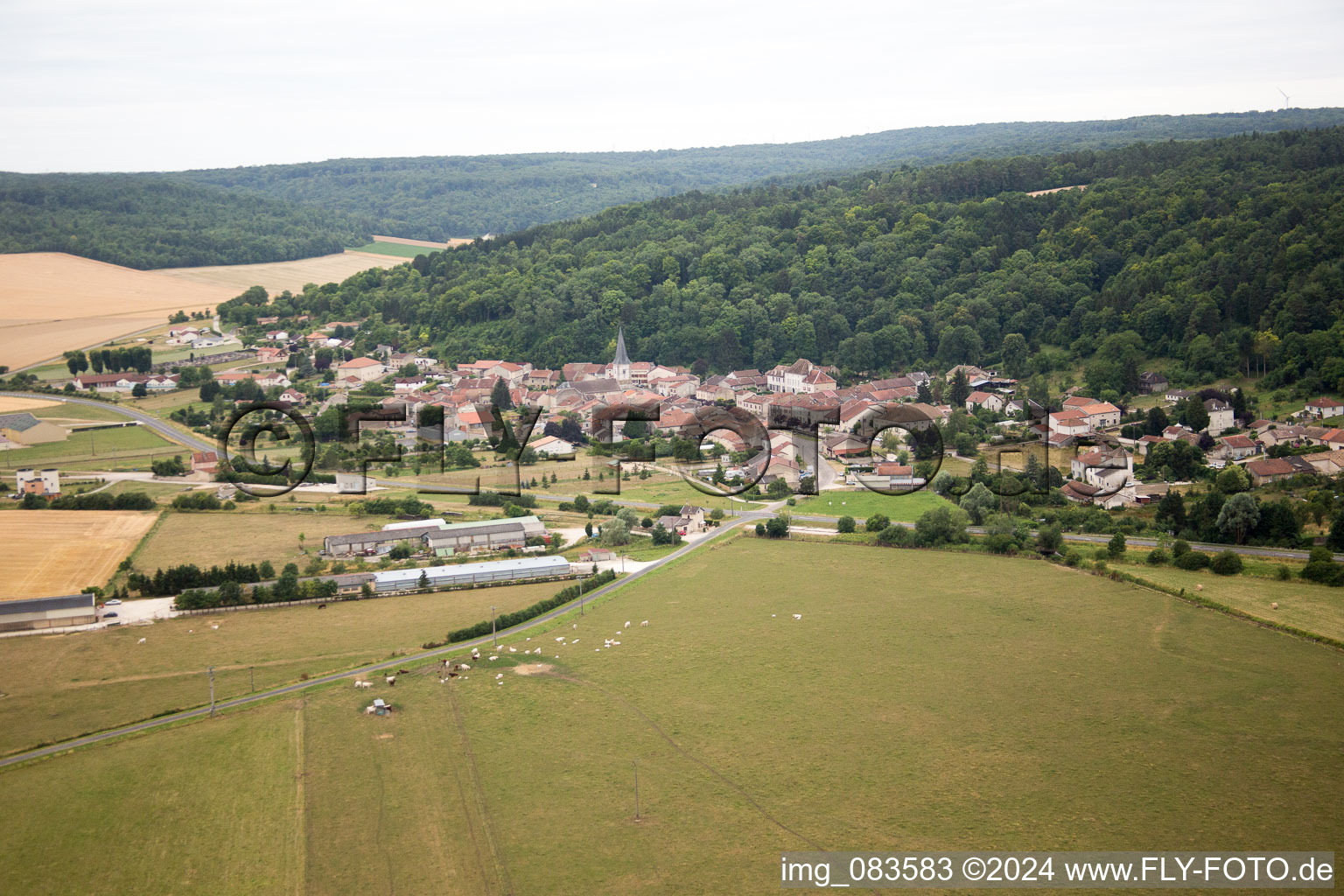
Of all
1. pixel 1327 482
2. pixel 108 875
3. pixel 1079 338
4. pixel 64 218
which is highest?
pixel 64 218

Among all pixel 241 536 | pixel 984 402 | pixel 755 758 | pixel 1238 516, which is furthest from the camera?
pixel 984 402

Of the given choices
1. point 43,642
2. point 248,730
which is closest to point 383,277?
point 43,642

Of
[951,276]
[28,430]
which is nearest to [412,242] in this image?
[951,276]

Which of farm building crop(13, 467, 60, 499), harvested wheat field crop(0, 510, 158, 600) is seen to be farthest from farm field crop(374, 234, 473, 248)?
harvested wheat field crop(0, 510, 158, 600)

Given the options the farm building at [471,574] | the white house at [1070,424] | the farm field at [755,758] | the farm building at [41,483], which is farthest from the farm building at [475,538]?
the white house at [1070,424]

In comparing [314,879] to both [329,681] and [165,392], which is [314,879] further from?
[165,392]

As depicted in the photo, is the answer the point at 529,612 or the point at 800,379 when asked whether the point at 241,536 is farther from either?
the point at 800,379

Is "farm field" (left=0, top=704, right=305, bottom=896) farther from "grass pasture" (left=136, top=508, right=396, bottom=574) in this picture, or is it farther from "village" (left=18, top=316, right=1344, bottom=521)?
"village" (left=18, top=316, right=1344, bottom=521)
